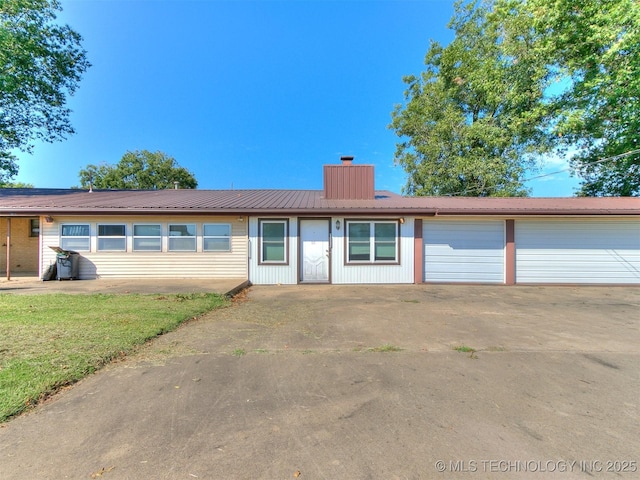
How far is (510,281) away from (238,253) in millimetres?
9910

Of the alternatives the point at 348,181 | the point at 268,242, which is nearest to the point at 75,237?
the point at 268,242

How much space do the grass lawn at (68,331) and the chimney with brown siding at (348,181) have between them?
703 centimetres

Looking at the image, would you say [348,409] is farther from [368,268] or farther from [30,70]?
[30,70]

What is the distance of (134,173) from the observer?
119 feet

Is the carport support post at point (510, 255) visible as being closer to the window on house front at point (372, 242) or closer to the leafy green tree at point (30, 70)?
the window on house front at point (372, 242)

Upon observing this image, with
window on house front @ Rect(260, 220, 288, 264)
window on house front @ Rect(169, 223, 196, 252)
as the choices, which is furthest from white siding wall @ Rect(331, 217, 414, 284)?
window on house front @ Rect(169, 223, 196, 252)

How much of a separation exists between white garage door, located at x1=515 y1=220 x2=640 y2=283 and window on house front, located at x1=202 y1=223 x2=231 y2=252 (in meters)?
10.5

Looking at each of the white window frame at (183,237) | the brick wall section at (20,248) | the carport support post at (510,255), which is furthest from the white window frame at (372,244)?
the brick wall section at (20,248)

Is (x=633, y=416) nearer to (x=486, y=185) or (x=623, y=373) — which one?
(x=623, y=373)

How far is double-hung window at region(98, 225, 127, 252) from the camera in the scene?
10828 millimetres

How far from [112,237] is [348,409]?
1141cm

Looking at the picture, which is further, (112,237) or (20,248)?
(20,248)

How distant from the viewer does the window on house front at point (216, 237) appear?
10.9 metres

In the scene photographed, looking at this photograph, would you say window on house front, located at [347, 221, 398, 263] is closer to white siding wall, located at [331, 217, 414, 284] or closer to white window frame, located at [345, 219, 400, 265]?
white window frame, located at [345, 219, 400, 265]
